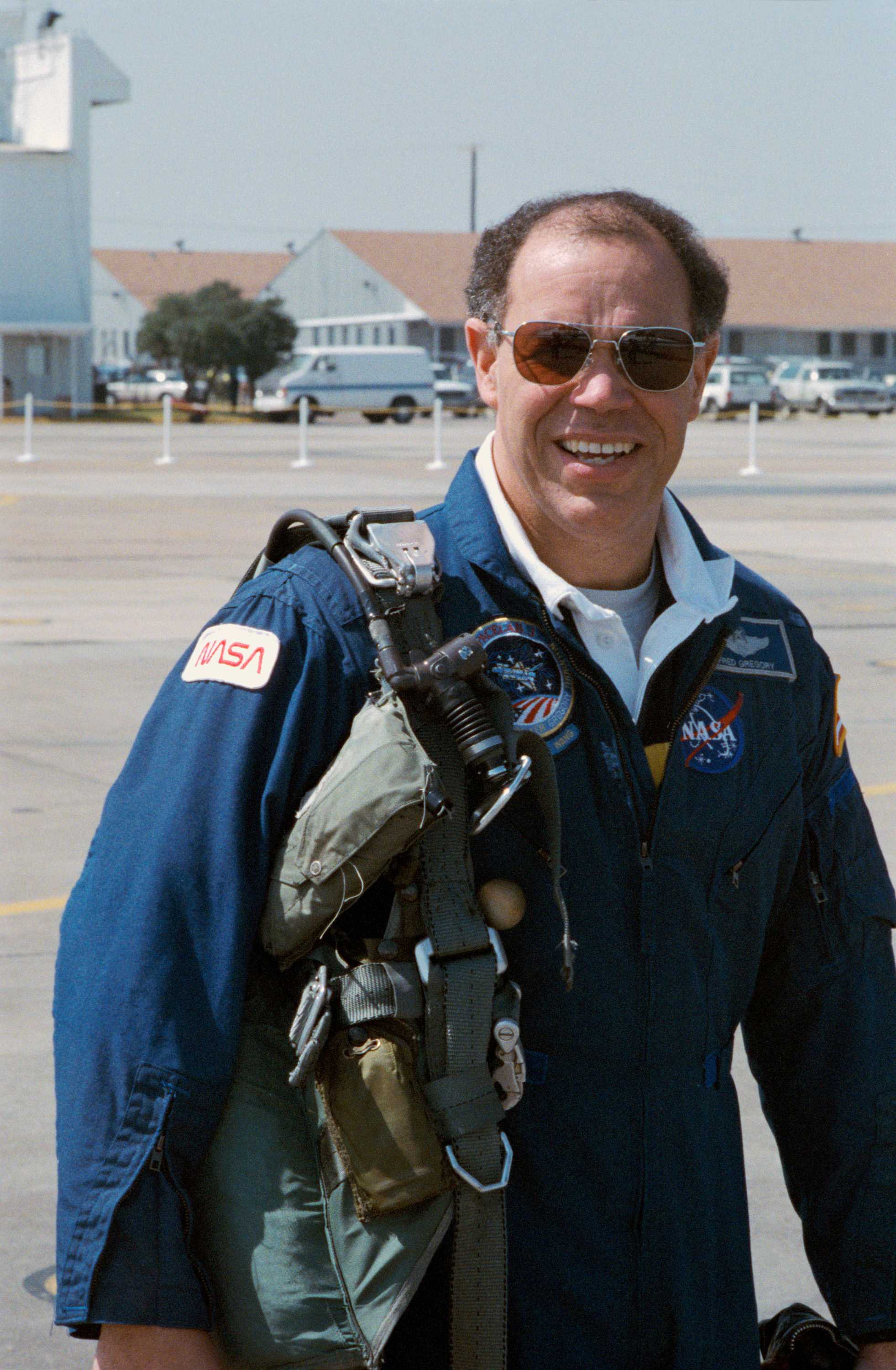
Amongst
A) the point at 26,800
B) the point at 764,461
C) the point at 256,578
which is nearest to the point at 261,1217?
the point at 256,578

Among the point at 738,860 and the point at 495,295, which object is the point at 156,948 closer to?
the point at 738,860


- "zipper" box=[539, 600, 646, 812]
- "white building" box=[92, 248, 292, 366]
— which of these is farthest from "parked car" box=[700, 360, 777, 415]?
"zipper" box=[539, 600, 646, 812]

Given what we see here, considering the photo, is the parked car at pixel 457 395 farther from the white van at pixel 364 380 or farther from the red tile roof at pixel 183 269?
the red tile roof at pixel 183 269

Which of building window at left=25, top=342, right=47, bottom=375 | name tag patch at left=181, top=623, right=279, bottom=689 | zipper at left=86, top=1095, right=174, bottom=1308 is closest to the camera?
zipper at left=86, top=1095, right=174, bottom=1308

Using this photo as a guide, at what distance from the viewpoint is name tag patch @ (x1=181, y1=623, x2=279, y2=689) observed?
1.85m

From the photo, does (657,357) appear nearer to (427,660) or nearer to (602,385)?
(602,385)

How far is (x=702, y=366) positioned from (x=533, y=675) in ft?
1.80

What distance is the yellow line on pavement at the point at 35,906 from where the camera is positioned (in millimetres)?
5645

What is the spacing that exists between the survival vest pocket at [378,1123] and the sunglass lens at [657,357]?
87cm

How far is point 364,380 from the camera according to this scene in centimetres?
5088

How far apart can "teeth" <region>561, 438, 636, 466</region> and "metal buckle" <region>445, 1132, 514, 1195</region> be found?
0.84 metres

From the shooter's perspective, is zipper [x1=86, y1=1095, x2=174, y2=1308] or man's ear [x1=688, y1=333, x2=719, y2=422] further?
man's ear [x1=688, y1=333, x2=719, y2=422]

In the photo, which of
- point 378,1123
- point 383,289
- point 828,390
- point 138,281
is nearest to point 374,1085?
point 378,1123

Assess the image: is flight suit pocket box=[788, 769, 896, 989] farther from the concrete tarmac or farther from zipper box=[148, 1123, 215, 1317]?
the concrete tarmac
